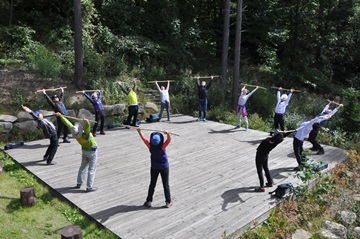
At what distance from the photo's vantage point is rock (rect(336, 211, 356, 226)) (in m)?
7.34

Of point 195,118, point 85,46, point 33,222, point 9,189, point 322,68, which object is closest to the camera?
point 33,222

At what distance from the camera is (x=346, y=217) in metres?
7.43

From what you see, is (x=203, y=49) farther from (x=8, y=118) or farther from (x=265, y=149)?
(x=265, y=149)

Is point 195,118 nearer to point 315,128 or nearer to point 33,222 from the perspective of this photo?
point 315,128

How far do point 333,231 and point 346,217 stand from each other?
78 centimetres

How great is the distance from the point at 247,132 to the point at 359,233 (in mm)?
6265

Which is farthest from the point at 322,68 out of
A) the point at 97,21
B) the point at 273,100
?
the point at 97,21

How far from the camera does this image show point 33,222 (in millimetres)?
6605

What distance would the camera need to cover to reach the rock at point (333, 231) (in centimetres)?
670

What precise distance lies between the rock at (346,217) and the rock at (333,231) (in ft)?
1.10

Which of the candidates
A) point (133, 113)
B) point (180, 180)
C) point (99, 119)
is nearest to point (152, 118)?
point (133, 113)

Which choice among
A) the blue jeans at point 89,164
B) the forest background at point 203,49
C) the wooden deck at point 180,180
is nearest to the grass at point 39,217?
the wooden deck at point 180,180

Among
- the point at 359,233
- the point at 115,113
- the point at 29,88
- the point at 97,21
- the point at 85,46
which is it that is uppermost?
the point at 97,21

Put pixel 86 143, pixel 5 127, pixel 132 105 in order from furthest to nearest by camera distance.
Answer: pixel 132 105 < pixel 5 127 < pixel 86 143
